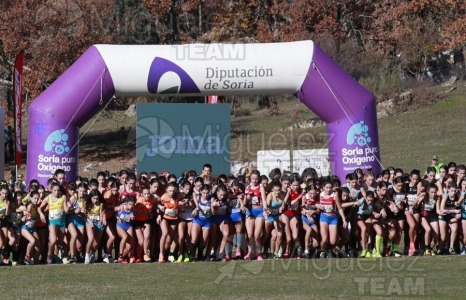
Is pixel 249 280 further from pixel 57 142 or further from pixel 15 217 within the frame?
pixel 57 142

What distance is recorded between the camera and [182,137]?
2362cm

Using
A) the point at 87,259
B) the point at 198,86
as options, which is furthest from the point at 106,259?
the point at 198,86

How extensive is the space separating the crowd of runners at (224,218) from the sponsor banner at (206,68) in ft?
6.64

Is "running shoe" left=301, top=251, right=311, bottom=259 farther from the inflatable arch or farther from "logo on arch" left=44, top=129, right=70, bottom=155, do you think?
"logo on arch" left=44, top=129, right=70, bottom=155

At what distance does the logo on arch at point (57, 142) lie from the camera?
17.9m

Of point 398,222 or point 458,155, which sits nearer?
point 398,222

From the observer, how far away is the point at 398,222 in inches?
661

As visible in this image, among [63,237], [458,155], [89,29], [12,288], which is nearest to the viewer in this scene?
[12,288]

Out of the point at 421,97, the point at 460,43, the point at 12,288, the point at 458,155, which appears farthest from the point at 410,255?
the point at 460,43

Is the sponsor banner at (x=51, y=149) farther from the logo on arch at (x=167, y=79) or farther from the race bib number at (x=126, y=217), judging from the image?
the race bib number at (x=126, y=217)

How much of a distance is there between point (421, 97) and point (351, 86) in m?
21.8

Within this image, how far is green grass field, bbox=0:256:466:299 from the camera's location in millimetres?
12242

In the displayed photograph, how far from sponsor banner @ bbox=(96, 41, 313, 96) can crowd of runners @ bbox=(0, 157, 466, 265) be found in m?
2.02

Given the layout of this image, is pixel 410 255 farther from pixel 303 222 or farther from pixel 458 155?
pixel 458 155
